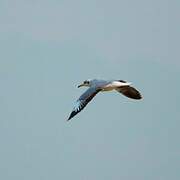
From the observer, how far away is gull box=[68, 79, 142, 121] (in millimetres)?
49312

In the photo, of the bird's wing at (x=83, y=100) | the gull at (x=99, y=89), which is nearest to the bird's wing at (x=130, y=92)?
the gull at (x=99, y=89)

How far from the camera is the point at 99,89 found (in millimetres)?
50250

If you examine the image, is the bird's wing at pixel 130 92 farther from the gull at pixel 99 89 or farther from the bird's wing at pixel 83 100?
the bird's wing at pixel 83 100

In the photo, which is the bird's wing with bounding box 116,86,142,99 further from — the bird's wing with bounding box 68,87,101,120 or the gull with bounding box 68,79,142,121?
the bird's wing with bounding box 68,87,101,120

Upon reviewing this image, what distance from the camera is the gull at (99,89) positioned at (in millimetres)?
49312

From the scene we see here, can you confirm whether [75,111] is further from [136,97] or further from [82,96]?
[136,97]

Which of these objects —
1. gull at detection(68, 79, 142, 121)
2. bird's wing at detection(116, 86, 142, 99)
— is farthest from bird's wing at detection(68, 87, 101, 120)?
bird's wing at detection(116, 86, 142, 99)

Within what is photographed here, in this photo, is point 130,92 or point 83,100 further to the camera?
point 130,92

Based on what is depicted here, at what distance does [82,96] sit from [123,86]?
237 cm

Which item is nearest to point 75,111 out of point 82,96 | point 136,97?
point 82,96

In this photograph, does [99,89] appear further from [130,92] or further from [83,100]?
[130,92]

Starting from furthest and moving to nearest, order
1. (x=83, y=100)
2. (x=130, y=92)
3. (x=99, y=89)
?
(x=130, y=92) < (x=99, y=89) < (x=83, y=100)

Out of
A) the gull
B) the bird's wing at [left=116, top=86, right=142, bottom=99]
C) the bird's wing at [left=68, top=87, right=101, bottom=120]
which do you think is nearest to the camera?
the bird's wing at [left=68, top=87, right=101, bottom=120]

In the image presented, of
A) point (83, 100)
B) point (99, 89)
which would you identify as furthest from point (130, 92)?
point (83, 100)
